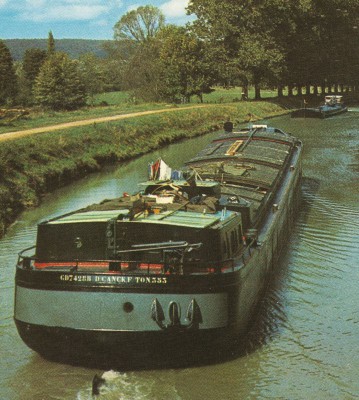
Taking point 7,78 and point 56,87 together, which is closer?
point 56,87

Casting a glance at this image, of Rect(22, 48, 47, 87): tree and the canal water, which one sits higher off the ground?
Rect(22, 48, 47, 87): tree

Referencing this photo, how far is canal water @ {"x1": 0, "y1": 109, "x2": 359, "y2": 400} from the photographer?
11820mm

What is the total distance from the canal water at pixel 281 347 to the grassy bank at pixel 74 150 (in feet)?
7.67

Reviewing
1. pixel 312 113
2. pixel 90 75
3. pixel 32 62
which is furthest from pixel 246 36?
pixel 32 62

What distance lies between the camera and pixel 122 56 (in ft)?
421

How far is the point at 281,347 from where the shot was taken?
13.7 metres

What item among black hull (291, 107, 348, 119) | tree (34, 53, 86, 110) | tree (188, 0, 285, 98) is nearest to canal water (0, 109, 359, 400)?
black hull (291, 107, 348, 119)

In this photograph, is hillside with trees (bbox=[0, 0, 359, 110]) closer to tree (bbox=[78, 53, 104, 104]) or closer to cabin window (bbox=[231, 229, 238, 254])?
tree (bbox=[78, 53, 104, 104])

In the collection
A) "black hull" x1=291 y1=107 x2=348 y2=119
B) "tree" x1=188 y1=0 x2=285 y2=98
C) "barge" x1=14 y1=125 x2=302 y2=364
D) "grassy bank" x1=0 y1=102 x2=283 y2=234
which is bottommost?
"black hull" x1=291 y1=107 x2=348 y2=119

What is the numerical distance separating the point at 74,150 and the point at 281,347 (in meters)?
25.8

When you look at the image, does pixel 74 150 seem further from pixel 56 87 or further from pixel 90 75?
pixel 90 75

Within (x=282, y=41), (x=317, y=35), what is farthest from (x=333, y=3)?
(x=282, y=41)

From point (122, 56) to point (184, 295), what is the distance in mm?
120782

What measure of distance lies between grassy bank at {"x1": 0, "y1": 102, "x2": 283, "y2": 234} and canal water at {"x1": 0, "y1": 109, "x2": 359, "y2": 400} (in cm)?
234
